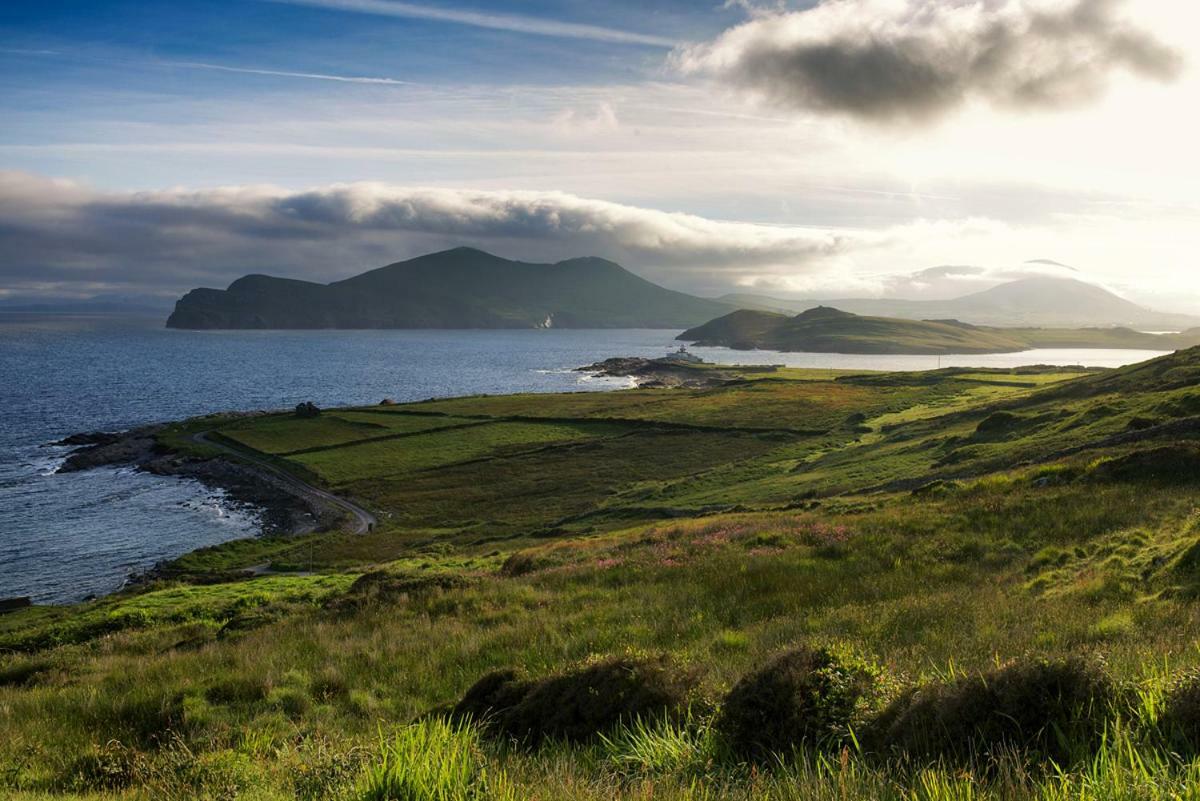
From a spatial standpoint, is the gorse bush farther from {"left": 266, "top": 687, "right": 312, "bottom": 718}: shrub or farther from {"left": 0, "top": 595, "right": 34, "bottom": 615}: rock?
{"left": 0, "top": 595, "right": 34, "bottom": 615}: rock

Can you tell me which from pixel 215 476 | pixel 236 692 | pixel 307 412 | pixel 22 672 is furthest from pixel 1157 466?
pixel 307 412

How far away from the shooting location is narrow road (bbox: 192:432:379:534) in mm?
59938

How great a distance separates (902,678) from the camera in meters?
7.18

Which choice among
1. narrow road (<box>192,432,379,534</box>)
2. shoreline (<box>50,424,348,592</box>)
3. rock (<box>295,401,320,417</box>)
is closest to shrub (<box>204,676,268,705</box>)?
shoreline (<box>50,424,348,592</box>)

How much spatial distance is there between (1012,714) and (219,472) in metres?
85.2

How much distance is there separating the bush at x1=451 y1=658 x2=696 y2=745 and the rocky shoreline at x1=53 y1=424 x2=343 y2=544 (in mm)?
54794

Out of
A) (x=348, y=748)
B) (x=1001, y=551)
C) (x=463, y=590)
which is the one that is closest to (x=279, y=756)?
(x=348, y=748)

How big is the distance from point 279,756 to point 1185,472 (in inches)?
1039

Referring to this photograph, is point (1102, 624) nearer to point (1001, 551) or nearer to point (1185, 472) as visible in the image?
point (1001, 551)

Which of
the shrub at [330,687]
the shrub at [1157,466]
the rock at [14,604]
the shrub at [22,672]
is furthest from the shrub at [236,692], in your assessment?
the rock at [14,604]

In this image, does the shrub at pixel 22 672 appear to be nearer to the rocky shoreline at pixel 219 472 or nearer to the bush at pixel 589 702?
the bush at pixel 589 702

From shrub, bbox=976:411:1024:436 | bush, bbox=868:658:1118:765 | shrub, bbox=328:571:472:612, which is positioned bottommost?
shrub, bbox=328:571:472:612

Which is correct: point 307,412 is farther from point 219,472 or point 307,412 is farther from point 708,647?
point 708,647

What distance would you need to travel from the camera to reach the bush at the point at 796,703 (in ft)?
20.5
